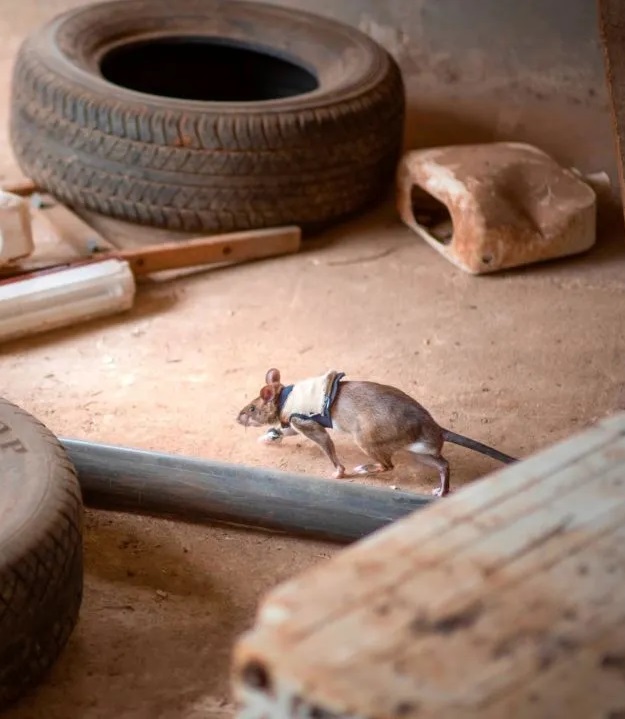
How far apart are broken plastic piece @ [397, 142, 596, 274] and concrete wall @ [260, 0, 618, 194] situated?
0.50m

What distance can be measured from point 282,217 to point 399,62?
1.21 m

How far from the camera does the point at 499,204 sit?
377 cm

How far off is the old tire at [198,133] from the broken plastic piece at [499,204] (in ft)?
0.70

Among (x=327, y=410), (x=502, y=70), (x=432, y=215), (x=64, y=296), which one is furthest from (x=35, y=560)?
(x=502, y=70)

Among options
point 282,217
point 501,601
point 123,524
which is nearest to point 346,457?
point 123,524

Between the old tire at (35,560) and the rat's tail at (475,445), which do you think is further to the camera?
the rat's tail at (475,445)

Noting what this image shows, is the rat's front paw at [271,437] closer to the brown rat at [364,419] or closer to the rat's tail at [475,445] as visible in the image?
the brown rat at [364,419]

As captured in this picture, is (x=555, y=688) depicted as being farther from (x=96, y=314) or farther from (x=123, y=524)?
(x=96, y=314)

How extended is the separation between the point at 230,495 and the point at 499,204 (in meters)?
1.69

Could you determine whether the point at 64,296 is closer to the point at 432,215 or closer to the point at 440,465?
the point at 440,465

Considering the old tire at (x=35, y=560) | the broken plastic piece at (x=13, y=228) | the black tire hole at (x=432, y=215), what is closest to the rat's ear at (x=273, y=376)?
the old tire at (x=35, y=560)

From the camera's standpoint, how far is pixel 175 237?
12.8 feet

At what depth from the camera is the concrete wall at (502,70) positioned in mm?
4430

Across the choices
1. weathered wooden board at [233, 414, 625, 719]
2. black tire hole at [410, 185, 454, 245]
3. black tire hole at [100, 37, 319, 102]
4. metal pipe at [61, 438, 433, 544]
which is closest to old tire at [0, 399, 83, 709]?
metal pipe at [61, 438, 433, 544]
